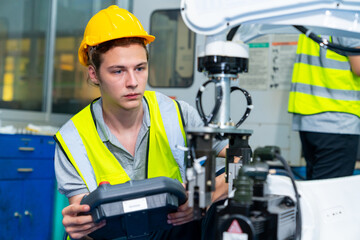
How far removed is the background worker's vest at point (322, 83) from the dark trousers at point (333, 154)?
0.14 metres

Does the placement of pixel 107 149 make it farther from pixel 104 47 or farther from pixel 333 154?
pixel 333 154

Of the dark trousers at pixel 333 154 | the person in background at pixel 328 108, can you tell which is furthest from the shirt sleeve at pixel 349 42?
the dark trousers at pixel 333 154

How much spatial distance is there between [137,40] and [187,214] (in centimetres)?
76

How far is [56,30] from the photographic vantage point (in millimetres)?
4270

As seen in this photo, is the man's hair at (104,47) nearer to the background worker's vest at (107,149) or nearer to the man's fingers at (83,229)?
the background worker's vest at (107,149)

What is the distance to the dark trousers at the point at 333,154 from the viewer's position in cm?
248

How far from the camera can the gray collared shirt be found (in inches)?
61.2

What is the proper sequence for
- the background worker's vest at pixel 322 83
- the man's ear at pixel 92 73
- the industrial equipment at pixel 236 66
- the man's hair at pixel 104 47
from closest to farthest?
1. the industrial equipment at pixel 236 66
2. the man's hair at pixel 104 47
3. the man's ear at pixel 92 73
4. the background worker's vest at pixel 322 83

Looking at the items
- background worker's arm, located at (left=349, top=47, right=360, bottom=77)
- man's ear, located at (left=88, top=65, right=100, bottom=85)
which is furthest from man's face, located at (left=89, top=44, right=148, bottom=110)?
background worker's arm, located at (left=349, top=47, right=360, bottom=77)

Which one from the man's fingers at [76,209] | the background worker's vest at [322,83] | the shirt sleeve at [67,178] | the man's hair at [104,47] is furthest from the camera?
the background worker's vest at [322,83]

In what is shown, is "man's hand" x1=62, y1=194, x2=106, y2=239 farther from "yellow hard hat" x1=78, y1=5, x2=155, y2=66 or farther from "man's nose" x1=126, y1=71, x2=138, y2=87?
"yellow hard hat" x1=78, y1=5, x2=155, y2=66

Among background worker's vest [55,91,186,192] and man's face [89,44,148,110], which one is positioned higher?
man's face [89,44,148,110]

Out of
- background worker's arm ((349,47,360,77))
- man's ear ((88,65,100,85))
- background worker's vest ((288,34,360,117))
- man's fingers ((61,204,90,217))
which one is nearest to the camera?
man's fingers ((61,204,90,217))

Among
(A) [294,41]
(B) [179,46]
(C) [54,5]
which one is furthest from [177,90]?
(C) [54,5]
